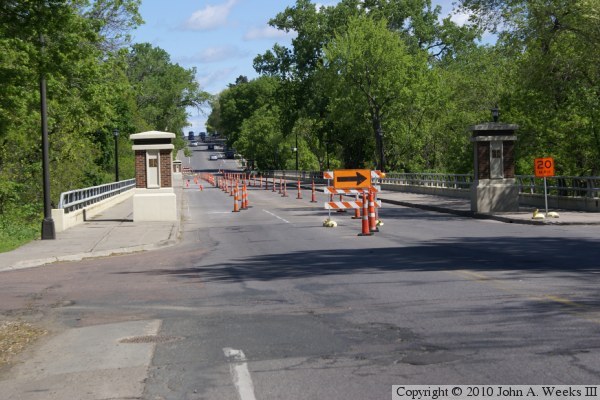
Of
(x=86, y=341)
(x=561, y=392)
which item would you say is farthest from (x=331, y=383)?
(x=86, y=341)

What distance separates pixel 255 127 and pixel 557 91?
94.2m

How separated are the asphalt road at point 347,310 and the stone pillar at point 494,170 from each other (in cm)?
1085

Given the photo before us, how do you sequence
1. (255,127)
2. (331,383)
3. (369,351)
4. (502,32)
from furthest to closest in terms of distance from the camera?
(255,127) → (502,32) → (369,351) → (331,383)

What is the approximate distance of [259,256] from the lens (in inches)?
728

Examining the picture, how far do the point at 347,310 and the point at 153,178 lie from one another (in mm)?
22269

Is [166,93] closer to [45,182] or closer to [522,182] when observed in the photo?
[522,182]

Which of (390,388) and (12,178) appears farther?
(12,178)

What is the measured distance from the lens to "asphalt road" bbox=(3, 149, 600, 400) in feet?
22.9

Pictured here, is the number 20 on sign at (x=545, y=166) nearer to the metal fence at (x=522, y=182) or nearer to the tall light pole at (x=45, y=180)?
the metal fence at (x=522, y=182)

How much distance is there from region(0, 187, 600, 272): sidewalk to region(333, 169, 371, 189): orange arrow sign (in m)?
5.25

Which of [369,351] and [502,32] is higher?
[502,32]

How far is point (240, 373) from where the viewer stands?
285 inches

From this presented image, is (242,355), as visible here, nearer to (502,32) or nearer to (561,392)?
(561,392)

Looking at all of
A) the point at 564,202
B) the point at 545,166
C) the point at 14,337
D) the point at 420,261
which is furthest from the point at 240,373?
the point at 564,202
